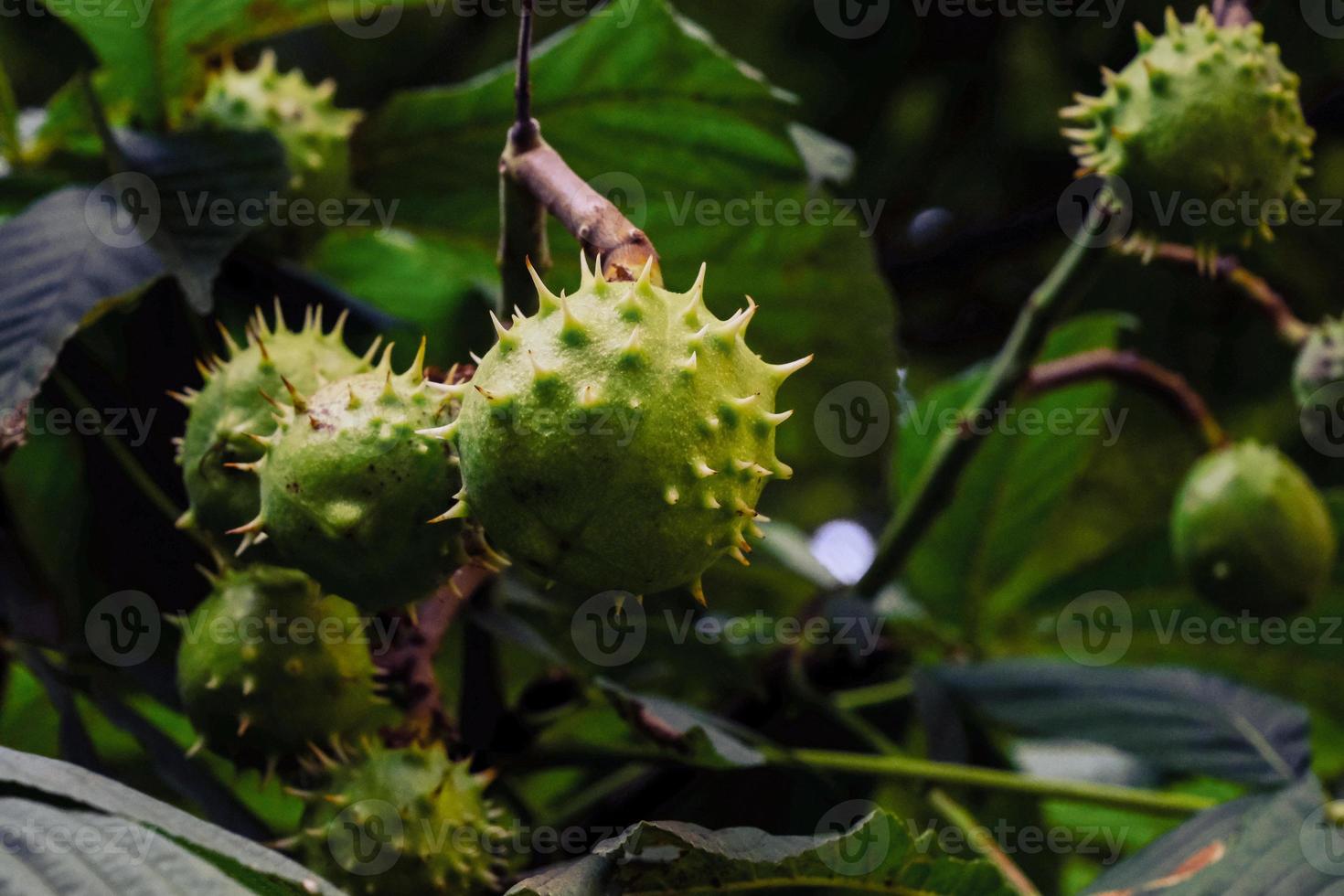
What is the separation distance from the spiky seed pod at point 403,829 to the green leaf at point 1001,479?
1.09 m

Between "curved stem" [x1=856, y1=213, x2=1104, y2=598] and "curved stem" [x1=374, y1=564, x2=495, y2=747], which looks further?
"curved stem" [x1=856, y1=213, x2=1104, y2=598]

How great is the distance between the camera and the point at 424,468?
95 cm

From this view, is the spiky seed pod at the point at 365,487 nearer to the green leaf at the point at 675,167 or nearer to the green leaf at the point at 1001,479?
the green leaf at the point at 675,167

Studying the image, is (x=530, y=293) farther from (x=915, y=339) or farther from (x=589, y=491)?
(x=915, y=339)

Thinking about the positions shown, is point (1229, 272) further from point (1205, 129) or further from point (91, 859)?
point (91, 859)

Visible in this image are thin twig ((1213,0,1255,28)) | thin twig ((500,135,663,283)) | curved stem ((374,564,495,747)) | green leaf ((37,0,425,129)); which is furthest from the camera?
green leaf ((37,0,425,129))

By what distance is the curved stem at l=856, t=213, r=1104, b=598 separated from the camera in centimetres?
151

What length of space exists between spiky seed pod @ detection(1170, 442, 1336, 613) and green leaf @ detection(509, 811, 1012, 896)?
785 millimetres

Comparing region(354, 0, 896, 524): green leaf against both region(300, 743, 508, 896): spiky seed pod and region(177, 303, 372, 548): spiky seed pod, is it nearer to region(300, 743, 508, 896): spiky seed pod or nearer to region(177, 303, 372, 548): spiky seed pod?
→ region(177, 303, 372, 548): spiky seed pod

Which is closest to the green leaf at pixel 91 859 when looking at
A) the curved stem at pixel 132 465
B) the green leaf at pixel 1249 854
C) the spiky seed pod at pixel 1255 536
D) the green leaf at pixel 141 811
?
the green leaf at pixel 141 811

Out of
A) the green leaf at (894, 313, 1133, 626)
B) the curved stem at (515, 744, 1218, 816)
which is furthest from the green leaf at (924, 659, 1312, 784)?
the green leaf at (894, 313, 1133, 626)

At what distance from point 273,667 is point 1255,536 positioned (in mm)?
1217

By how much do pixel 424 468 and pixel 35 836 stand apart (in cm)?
35

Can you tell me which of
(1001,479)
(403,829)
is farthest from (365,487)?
(1001,479)
